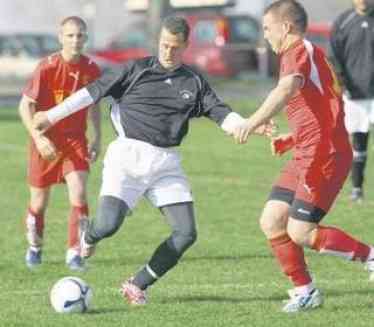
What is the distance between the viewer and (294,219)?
920 centimetres

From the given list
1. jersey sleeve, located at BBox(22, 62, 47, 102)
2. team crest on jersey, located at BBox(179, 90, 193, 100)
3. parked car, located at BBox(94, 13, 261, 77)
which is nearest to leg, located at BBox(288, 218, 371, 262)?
team crest on jersey, located at BBox(179, 90, 193, 100)

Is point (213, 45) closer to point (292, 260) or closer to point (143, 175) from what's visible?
point (143, 175)

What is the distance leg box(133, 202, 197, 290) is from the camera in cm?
955

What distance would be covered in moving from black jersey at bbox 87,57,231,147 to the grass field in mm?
1174

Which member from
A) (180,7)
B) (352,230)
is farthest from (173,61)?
(180,7)

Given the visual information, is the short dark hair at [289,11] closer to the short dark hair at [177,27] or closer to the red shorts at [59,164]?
the short dark hair at [177,27]

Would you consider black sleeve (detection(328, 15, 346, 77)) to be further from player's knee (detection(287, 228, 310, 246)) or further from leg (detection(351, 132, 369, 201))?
player's knee (detection(287, 228, 310, 246))

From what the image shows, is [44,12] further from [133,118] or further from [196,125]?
[133,118]

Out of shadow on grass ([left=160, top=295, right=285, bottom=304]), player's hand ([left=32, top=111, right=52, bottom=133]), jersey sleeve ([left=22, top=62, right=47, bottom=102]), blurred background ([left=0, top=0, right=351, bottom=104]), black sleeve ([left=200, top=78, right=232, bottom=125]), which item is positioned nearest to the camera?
black sleeve ([left=200, top=78, right=232, bottom=125])

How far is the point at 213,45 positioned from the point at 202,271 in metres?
30.9

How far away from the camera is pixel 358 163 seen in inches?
618

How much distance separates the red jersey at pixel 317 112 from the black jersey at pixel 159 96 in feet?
2.15

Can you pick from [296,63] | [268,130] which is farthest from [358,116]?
[296,63]

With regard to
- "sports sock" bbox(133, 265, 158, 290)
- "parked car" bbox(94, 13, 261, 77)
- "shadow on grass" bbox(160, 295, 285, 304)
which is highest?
"sports sock" bbox(133, 265, 158, 290)
